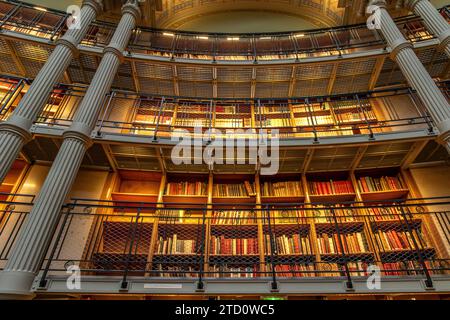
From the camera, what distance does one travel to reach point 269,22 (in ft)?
25.0

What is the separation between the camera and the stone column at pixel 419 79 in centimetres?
387

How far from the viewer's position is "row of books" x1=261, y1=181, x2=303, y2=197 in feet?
16.4

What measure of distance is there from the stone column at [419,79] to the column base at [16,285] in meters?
5.62

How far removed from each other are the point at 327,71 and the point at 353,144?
2.29 m

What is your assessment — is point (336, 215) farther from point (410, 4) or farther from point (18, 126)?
point (18, 126)

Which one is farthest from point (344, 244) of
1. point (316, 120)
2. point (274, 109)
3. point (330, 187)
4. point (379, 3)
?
point (379, 3)

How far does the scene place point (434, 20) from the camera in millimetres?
4875

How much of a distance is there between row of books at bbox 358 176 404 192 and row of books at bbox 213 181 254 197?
6.86 feet

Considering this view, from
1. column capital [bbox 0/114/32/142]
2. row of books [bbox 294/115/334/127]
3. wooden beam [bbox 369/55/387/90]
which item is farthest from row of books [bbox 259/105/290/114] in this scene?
A: column capital [bbox 0/114/32/142]

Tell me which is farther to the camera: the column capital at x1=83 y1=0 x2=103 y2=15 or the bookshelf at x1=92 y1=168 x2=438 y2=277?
the column capital at x1=83 y1=0 x2=103 y2=15

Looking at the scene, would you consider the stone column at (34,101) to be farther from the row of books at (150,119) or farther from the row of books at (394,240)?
the row of books at (394,240)

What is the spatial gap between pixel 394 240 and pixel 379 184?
3.87 feet

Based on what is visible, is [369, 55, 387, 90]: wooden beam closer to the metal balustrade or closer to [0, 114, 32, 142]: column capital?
the metal balustrade
